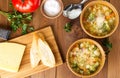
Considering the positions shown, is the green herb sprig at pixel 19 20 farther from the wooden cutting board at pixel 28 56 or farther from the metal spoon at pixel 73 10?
the metal spoon at pixel 73 10

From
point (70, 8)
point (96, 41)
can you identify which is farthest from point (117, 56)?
point (70, 8)

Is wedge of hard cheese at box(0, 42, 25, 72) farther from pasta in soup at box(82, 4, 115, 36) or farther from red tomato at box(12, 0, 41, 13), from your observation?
pasta in soup at box(82, 4, 115, 36)

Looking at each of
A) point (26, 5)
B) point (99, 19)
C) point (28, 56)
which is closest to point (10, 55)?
point (28, 56)

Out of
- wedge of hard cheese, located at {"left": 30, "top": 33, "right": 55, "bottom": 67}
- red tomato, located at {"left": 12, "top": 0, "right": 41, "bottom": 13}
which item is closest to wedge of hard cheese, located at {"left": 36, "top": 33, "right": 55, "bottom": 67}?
wedge of hard cheese, located at {"left": 30, "top": 33, "right": 55, "bottom": 67}

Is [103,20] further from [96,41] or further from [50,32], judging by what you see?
[50,32]

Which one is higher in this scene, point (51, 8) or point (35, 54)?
point (51, 8)

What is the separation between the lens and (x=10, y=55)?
1.51m

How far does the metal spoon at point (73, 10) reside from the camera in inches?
59.3

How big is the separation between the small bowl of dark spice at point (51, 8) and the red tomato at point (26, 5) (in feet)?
0.13

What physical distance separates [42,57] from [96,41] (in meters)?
0.20

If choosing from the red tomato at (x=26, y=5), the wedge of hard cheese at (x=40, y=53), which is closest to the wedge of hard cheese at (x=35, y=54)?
the wedge of hard cheese at (x=40, y=53)

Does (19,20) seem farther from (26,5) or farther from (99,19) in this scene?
(99,19)

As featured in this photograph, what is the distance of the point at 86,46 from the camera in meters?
1.49

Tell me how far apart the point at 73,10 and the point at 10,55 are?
277 mm
